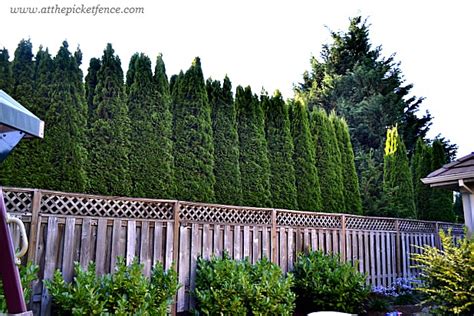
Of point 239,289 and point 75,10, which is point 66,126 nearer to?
point 75,10

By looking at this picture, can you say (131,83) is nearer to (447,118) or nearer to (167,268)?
(167,268)

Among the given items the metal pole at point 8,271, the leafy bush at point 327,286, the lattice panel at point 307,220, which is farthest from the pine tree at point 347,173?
the metal pole at point 8,271

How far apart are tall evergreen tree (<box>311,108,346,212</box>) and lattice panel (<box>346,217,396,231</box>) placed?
85cm

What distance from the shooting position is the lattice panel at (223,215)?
5.00 meters

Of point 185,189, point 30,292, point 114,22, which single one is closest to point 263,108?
point 185,189

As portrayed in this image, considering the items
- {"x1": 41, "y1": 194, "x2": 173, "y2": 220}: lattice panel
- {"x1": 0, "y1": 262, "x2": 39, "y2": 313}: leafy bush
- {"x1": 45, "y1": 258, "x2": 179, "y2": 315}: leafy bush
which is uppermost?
{"x1": 41, "y1": 194, "x2": 173, "y2": 220}: lattice panel

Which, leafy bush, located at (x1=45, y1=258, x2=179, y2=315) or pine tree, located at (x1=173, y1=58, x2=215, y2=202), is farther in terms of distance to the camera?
pine tree, located at (x1=173, y1=58, x2=215, y2=202)

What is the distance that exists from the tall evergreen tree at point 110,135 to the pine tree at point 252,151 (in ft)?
7.25

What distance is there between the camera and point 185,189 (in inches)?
234

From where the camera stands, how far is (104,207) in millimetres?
4344

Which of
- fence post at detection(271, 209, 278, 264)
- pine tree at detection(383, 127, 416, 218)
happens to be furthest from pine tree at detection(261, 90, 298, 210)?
pine tree at detection(383, 127, 416, 218)

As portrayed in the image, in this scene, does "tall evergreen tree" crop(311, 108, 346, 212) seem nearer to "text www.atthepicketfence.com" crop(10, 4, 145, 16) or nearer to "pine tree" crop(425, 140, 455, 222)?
"pine tree" crop(425, 140, 455, 222)

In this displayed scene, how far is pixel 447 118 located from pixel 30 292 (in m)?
19.0

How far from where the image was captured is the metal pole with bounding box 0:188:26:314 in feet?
3.68
